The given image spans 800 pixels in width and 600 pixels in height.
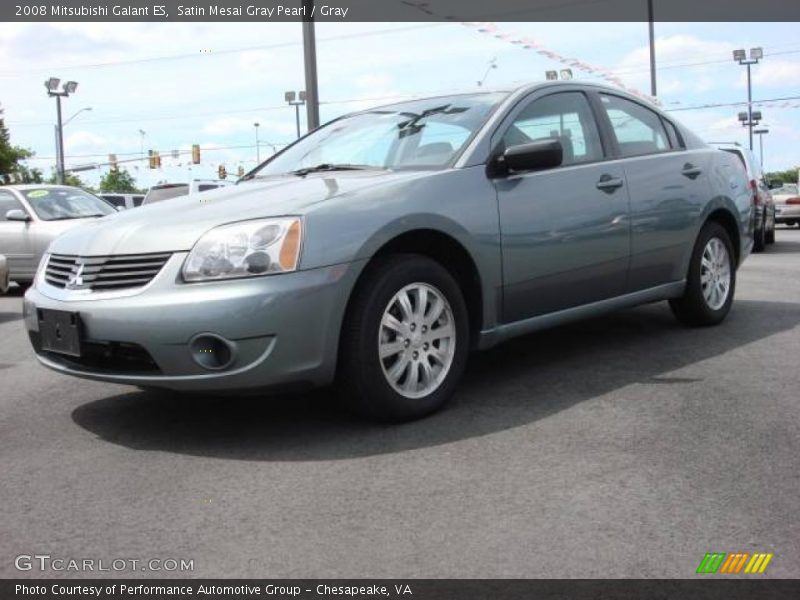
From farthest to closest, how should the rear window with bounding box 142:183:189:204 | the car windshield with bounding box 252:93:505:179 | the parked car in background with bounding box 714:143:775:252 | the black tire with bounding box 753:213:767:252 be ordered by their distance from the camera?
the rear window with bounding box 142:183:189:204 → the black tire with bounding box 753:213:767:252 → the parked car in background with bounding box 714:143:775:252 → the car windshield with bounding box 252:93:505:179

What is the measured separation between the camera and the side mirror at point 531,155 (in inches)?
167

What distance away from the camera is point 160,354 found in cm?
351

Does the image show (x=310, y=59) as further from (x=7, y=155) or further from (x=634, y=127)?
(x=7, y=155)

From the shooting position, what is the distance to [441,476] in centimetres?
320

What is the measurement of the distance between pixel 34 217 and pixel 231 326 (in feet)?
28.4

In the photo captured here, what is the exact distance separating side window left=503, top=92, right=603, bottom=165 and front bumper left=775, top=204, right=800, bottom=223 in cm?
1936

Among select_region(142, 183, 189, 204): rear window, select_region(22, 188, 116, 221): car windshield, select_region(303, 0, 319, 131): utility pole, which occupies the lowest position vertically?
select_region(22, 188, 116, 221): car windshield

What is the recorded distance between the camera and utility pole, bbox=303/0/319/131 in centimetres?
1652

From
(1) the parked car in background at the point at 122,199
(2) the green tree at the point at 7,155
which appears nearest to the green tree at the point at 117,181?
(2) the green tree at the point at 7,155

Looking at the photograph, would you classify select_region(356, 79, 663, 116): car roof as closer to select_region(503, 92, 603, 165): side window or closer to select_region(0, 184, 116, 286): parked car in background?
select_region(503, 92, 603, 165): side window

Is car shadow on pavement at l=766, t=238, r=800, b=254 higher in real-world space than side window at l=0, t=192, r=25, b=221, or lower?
lower

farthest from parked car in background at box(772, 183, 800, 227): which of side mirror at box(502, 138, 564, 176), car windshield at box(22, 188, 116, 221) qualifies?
side mirror at box(502, 138, 564, 176)
